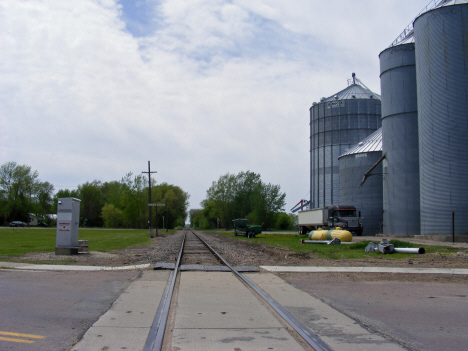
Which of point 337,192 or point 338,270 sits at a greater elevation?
point 337,192

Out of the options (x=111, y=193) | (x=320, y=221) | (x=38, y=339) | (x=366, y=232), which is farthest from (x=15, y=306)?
(x=111, y=193)

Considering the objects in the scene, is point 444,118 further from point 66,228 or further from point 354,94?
point 354,94

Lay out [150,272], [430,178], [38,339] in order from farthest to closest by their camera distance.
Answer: [430,178], [150,272], [38,339]

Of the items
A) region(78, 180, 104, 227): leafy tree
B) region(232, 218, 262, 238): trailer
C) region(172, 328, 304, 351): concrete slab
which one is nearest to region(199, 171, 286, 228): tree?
region(78, 180, 104, 227): leafy tree

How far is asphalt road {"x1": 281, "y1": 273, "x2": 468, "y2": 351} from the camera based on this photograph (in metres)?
6.76

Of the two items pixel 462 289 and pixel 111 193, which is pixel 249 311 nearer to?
pixel 462 289

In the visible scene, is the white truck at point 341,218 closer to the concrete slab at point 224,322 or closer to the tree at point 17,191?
the concrete slab at point 224,322

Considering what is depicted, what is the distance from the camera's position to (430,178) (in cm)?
3553

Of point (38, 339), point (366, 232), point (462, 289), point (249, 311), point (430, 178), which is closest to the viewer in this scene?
point (38, 339)

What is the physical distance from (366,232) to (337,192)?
1323 centimetres

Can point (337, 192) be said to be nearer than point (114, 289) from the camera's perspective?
No

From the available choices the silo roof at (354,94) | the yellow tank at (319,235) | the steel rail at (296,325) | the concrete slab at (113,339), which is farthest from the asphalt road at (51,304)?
the silo roof at (354,94)

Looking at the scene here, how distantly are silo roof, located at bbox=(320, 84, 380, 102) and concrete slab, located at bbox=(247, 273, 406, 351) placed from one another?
57.4m

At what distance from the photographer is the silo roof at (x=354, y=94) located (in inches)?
2537
